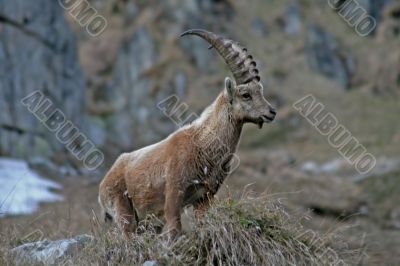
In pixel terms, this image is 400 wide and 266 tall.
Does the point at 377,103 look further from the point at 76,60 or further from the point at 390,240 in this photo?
the point at 390,240

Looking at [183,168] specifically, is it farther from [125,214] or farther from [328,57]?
[328,57]

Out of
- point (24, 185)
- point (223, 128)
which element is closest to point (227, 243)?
point (223, 128)

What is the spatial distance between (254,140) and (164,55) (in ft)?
32.1

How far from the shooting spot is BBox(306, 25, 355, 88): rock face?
5628 cm

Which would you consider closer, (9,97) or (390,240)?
(390,240)

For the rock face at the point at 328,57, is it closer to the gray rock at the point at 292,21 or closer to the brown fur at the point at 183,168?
the gray rock at the point at 292,21

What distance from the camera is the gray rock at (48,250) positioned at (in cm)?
915

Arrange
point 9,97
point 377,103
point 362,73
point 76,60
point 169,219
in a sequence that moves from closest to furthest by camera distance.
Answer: point 169,219 < point 9,97 < point 76,60 < point 377,103 < point 362,73

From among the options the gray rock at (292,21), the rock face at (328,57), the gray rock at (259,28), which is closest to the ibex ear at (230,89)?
the rock face at (328,57)

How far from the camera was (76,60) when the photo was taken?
40562mm

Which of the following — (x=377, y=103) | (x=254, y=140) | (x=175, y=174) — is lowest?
(x=175, y=174)

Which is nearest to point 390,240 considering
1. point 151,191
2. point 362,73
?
point 151,191

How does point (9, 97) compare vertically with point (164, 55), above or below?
below

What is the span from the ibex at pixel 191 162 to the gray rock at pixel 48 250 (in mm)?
842
